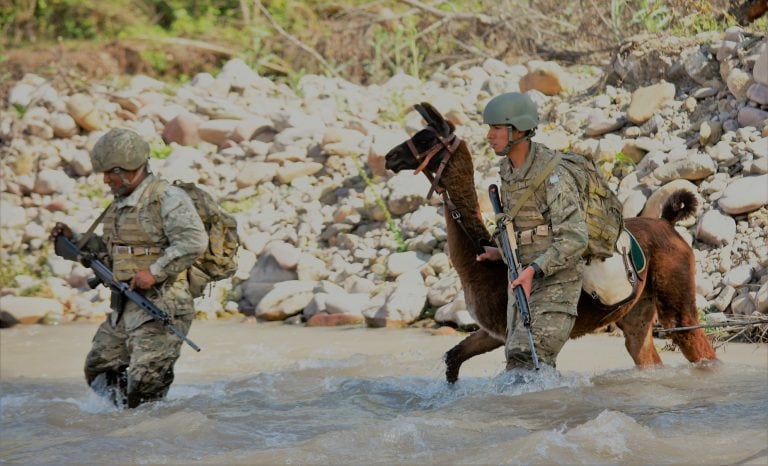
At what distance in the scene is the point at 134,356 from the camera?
7016 mm

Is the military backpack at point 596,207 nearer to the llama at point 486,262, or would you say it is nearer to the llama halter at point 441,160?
the llama at point 486,262

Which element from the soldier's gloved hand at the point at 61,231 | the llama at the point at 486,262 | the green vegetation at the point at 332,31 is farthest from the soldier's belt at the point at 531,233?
the green vegetation at the point at 332,31

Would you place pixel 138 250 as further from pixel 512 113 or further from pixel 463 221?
pixel 512 113

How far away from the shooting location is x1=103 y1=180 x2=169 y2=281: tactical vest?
7.06 meters

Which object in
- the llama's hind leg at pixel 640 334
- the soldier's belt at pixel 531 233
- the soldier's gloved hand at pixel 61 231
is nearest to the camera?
the soldier's belt at pixel 531 233

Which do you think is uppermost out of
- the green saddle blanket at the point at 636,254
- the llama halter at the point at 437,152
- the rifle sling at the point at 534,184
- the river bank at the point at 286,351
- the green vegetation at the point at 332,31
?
the green vegetation at the point at 332,31

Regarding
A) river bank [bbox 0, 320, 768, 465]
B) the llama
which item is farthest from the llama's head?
river bank [bbox 0, 320, 768, 465]

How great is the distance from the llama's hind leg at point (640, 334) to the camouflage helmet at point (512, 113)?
2.03 m

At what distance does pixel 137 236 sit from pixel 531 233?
2.39 meters

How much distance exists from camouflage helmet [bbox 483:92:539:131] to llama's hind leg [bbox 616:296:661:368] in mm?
2028

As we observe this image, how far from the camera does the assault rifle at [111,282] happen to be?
22.9 feet

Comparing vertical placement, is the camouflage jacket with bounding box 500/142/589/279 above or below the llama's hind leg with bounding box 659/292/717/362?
above

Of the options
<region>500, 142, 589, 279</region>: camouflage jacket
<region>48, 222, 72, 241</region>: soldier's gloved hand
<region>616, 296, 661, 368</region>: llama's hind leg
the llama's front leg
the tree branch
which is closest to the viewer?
<region>500, 142, 589, 279</region>: camouflage jacket

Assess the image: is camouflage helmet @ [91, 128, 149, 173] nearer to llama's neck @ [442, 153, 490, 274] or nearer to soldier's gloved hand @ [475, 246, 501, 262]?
llama's neck @ [442, 153, 490, 274]
